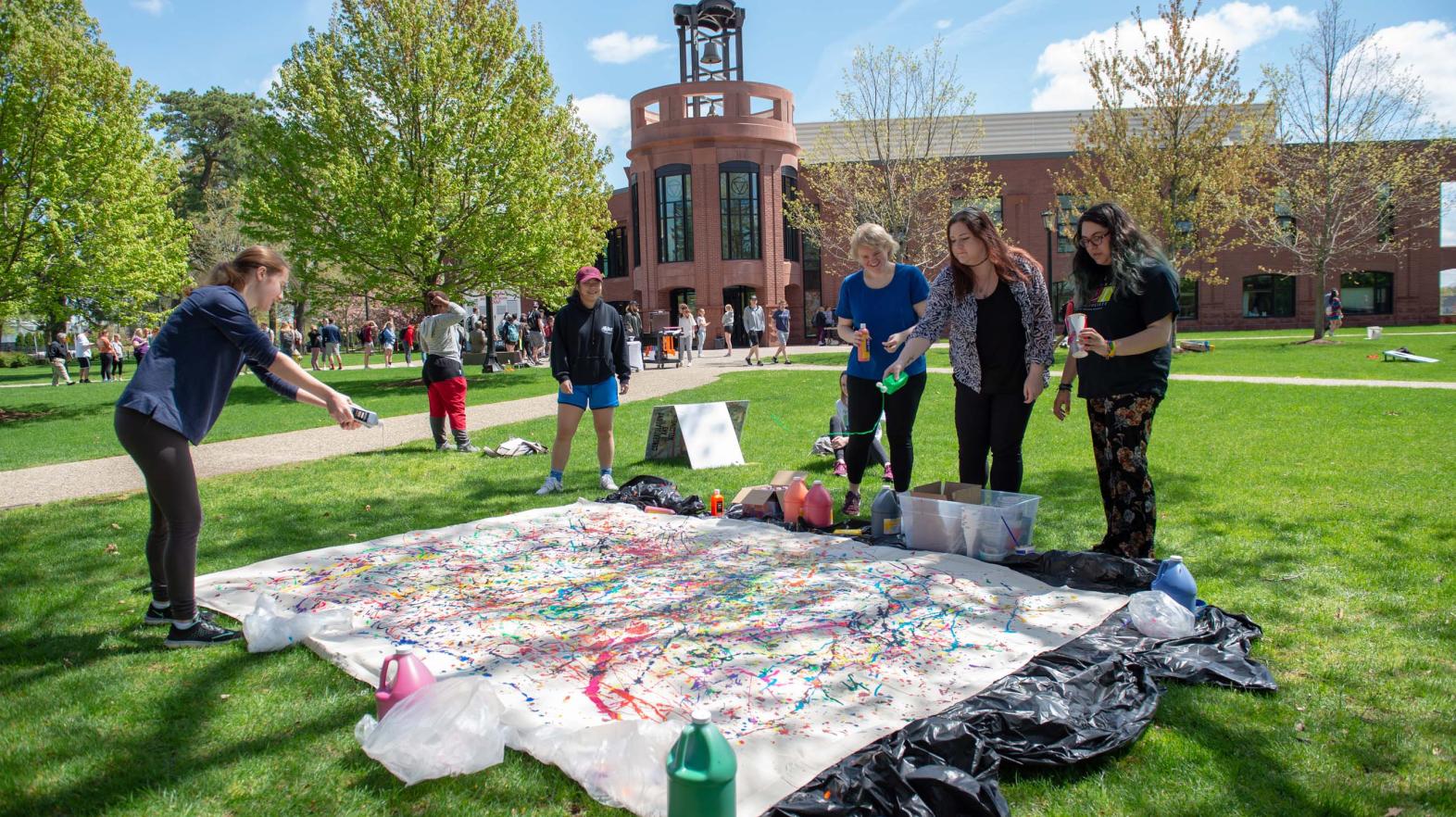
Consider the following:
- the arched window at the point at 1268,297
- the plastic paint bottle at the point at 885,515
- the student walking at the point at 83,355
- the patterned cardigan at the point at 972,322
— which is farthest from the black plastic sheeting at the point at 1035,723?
the arched window at the point at 1268,297

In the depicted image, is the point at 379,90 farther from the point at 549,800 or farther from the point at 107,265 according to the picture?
the point at 549,800

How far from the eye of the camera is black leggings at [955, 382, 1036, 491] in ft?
17.1

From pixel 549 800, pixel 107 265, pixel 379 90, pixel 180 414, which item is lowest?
pixel 549 800

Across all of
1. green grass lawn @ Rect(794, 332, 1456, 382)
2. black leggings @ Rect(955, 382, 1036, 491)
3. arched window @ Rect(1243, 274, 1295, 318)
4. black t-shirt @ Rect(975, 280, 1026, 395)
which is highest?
arched window @ Rect(1243, 274, 1295, 318)

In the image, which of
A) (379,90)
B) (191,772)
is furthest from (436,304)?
(379,90)

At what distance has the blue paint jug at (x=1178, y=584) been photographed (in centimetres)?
395

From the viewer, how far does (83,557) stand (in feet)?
18.5

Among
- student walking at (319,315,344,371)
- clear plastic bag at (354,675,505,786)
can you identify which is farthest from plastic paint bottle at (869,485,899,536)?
student walking at (319,315,344,371)

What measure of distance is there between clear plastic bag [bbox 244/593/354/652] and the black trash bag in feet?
9.46

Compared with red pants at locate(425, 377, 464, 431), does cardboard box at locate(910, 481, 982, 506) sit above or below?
below

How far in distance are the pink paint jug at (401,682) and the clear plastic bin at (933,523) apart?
302 cm

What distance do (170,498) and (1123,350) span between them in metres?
4.65

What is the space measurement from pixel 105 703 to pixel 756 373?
689 inches

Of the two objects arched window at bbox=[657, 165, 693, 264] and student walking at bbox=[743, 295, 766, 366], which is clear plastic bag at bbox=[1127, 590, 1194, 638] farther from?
arched window at bbox=[657, 165, 693, 264]
